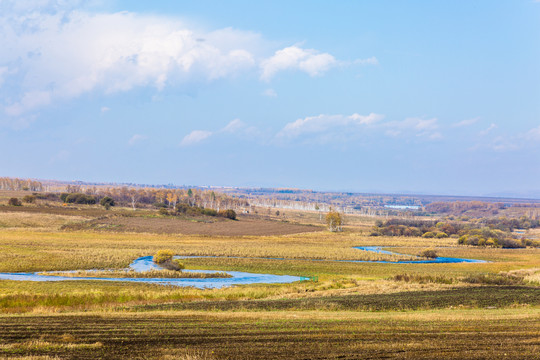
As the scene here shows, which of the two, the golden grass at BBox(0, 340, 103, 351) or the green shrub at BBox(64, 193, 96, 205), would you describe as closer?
the golden grass at BBox(0, 340, 103, 351)

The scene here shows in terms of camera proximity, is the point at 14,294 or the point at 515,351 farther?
the point at 14,294

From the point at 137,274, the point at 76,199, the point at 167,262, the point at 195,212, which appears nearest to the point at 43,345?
the point at 137,274

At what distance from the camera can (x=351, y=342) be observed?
1656 cm

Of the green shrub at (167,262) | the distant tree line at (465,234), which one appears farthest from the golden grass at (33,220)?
the distant tree line at (465,234)

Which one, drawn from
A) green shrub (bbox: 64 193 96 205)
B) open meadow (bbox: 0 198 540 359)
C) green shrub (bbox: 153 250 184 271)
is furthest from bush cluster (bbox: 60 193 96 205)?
Answer: green shrub (bbox: 153 250 184 271)

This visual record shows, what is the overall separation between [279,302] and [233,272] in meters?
24.7

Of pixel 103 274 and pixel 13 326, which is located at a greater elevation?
pixel 13 326

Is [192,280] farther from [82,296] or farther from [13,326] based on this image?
[13,326]

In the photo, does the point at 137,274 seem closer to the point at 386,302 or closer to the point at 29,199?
the point at 386,302

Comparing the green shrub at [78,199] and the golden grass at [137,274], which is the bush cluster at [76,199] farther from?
the golden grass at [137,274]

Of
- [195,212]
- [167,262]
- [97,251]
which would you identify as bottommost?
[97,251]

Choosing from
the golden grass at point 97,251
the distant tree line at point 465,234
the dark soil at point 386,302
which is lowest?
the distant tree line at point 465,234

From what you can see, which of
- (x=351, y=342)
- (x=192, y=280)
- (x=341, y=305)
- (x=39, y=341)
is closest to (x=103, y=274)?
(x=192, y=280)

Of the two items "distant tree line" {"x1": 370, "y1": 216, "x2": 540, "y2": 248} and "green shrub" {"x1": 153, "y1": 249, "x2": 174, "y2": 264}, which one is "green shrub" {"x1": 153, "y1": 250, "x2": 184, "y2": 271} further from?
"distant tree line" {"x1": 370, "y1": 216, "x2": 540, "y2": 248}
